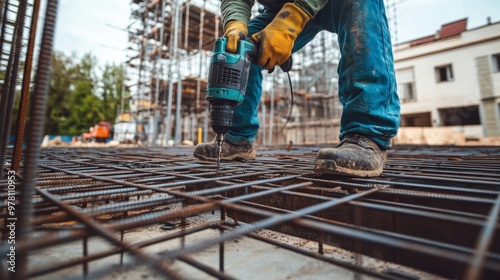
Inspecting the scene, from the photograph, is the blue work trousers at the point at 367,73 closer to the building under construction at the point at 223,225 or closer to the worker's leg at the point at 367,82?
the worker's leg at the point at 367,82

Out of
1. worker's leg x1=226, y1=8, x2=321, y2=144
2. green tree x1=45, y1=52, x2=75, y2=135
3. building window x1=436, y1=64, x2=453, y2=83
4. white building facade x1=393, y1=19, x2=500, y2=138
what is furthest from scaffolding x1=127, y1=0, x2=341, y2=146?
green tree x1=45, y1=52, x2=75, y2=135

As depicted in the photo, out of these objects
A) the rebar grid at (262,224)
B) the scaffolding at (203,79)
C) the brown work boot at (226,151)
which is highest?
the scaffolding at (203,79)

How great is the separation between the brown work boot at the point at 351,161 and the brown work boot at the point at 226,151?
699mm

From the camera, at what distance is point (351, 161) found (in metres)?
0.92

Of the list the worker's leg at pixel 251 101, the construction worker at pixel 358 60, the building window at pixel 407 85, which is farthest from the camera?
the building window at pixel 407 85

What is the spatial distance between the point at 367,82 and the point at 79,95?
2353 centimetres

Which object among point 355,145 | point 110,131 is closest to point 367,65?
point 355,145

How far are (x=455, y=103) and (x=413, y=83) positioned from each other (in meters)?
2.04

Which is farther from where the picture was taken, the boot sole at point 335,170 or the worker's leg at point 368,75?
the worker's leg at point 368,75

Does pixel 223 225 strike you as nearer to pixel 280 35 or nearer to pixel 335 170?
pixel 335 170

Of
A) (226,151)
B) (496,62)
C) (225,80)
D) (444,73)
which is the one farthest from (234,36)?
(444,73)

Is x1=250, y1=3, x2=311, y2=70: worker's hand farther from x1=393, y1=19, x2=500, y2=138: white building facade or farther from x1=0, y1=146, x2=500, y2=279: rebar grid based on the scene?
x1=393, y1=19, x2=500, y2=138: white building facade

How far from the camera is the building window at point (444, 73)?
41.2ft

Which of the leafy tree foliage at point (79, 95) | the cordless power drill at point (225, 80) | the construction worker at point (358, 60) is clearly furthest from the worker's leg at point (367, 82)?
the leafy tree foliage at point (79, 95)
